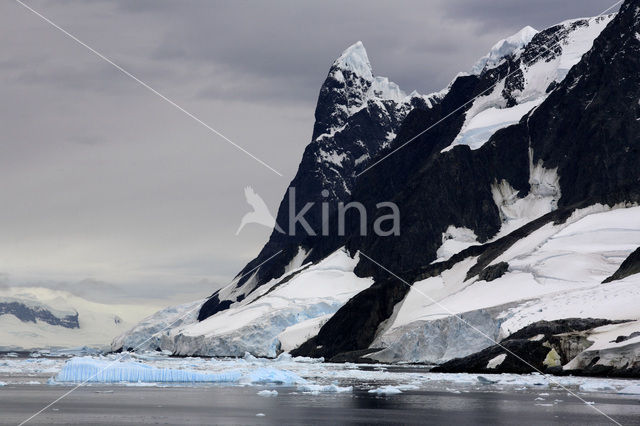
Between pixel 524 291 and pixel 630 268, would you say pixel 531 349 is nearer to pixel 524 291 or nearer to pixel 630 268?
pixel 630 268

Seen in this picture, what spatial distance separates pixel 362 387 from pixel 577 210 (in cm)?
11310

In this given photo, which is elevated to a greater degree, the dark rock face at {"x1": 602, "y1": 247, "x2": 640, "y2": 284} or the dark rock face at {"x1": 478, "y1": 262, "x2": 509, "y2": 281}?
the dark rock face at {"x1": 478, "y1": 262, "x2": 509, "y2": 281}

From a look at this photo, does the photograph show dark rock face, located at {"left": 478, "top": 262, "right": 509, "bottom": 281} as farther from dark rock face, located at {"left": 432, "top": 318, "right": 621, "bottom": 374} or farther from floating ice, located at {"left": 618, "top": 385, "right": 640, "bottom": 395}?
Answer: floating ice, located at {"left": 618, "top": 385, "right": 640, "bottom": 395}

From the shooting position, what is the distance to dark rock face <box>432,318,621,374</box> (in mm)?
107312

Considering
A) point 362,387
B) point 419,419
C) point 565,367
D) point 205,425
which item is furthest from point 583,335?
point 205,425

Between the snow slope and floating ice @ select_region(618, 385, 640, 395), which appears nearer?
floating ice @ select_region(618, 385, 640, 395)

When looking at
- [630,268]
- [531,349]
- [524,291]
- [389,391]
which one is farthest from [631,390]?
[524,291]

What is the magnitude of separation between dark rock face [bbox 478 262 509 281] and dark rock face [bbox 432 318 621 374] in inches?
2196

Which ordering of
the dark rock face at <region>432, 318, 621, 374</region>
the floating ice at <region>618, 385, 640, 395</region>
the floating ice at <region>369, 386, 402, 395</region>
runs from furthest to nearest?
the dark rock face at <region>432, 318, 621, 374</region> → the floating ice at <region>369, 386, 402, 395</region> → the floating ice at <region>618, 385, 640, 395</region>

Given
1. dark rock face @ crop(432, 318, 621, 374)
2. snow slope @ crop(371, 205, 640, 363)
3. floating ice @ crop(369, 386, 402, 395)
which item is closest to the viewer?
floating ice @ crop(369, 386, 402, 395)

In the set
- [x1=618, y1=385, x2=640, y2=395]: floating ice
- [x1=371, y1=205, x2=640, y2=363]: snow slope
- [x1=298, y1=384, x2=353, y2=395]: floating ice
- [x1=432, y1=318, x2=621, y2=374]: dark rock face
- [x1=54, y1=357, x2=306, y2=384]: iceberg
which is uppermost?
[x1=371, y1=205, x2=640, y2=363]: snow slope

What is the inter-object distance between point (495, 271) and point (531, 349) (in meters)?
68.7

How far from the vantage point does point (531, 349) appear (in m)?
109

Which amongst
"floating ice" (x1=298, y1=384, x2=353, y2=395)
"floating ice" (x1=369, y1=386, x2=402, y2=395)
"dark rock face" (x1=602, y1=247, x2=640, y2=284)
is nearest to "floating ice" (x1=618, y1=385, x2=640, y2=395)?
"floating ice" (x1=369, y1=386, x2=402, y2=395)
